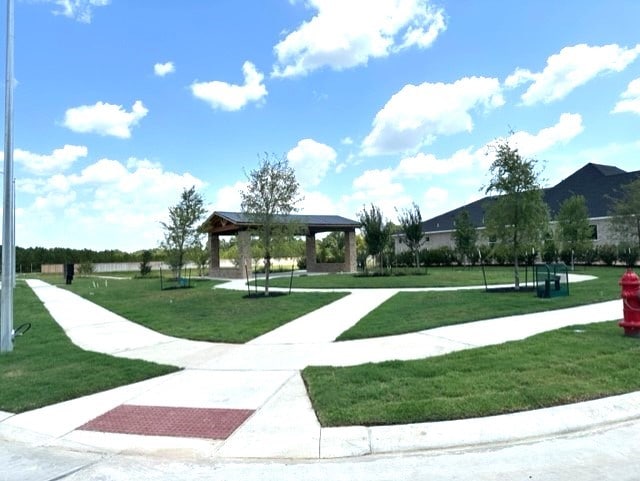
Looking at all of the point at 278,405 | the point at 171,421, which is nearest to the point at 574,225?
the point at 278,405

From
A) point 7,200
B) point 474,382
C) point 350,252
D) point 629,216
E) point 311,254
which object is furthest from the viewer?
point 311,254

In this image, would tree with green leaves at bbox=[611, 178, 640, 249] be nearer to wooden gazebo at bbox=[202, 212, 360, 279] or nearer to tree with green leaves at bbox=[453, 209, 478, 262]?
tree with green leaves at bbox=[453, 209, 478, 262]

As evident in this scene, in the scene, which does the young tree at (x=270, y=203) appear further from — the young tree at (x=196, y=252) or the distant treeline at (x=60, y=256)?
the distant treeline at (x=60, y=256)

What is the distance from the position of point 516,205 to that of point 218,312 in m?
9.83

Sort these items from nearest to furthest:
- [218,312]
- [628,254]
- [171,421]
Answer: [171,421]
[218,312]
[628,254]

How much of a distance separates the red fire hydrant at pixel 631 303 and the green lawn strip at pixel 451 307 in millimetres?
3005

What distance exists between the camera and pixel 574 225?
→ 1195 inches

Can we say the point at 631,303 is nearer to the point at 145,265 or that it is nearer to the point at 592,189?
the point at 592,189

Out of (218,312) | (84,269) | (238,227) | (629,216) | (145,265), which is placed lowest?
(218,312)

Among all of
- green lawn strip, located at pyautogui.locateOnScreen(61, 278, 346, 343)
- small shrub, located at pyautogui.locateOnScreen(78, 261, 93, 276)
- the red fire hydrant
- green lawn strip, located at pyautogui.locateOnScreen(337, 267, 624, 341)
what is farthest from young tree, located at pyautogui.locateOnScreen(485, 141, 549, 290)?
small shrub, located at pyautogui.locateOnScreen(78, 261, 93, 276)

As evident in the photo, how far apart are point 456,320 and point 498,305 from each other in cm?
258

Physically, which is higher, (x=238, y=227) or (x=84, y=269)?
(x=238, y=227)

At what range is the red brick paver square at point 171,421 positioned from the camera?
4.75 metres

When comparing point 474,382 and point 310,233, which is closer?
point 474,382
